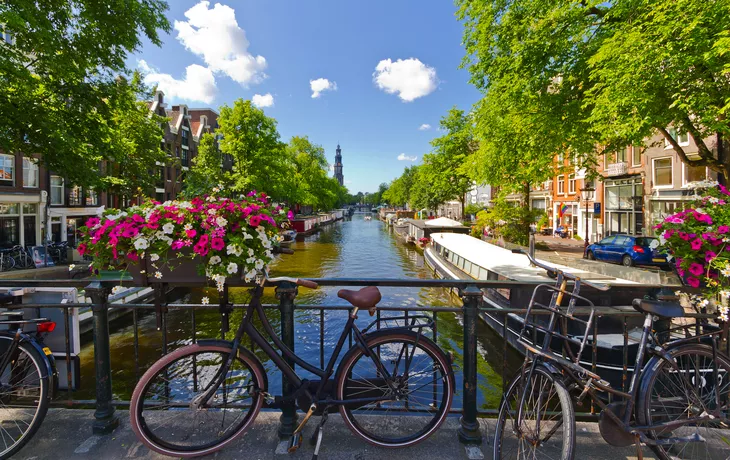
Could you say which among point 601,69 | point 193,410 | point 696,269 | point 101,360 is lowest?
point 193,410

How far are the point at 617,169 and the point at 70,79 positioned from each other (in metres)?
31.9

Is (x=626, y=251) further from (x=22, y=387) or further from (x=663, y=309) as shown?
(x=22, y=387)

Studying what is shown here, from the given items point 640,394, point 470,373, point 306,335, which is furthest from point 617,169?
point 470,373

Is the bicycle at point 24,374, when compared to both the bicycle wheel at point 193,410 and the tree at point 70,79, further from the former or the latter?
the tree at point 70,79

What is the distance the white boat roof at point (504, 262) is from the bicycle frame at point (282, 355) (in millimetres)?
5330

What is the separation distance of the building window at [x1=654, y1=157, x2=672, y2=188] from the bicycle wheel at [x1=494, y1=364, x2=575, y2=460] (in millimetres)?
27392

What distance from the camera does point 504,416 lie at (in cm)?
245

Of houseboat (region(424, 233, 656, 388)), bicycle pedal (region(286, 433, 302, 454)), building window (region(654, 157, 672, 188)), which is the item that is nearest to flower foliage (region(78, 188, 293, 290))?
bicycle pedal (region(286, 433, 302, 454))

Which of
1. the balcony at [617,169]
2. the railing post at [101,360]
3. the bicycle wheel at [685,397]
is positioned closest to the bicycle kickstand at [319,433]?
the railing post at [101,360]

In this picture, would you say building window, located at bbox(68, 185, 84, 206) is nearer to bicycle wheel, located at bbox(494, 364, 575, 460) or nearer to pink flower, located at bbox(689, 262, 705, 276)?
bicycle wheel, located at bbox(494, 364, 575, 460)

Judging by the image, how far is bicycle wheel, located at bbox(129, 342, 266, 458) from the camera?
2488mm

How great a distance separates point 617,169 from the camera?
2756 centimetres

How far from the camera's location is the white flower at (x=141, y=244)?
2535 millimetres

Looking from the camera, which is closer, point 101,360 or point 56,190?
point 101,360
